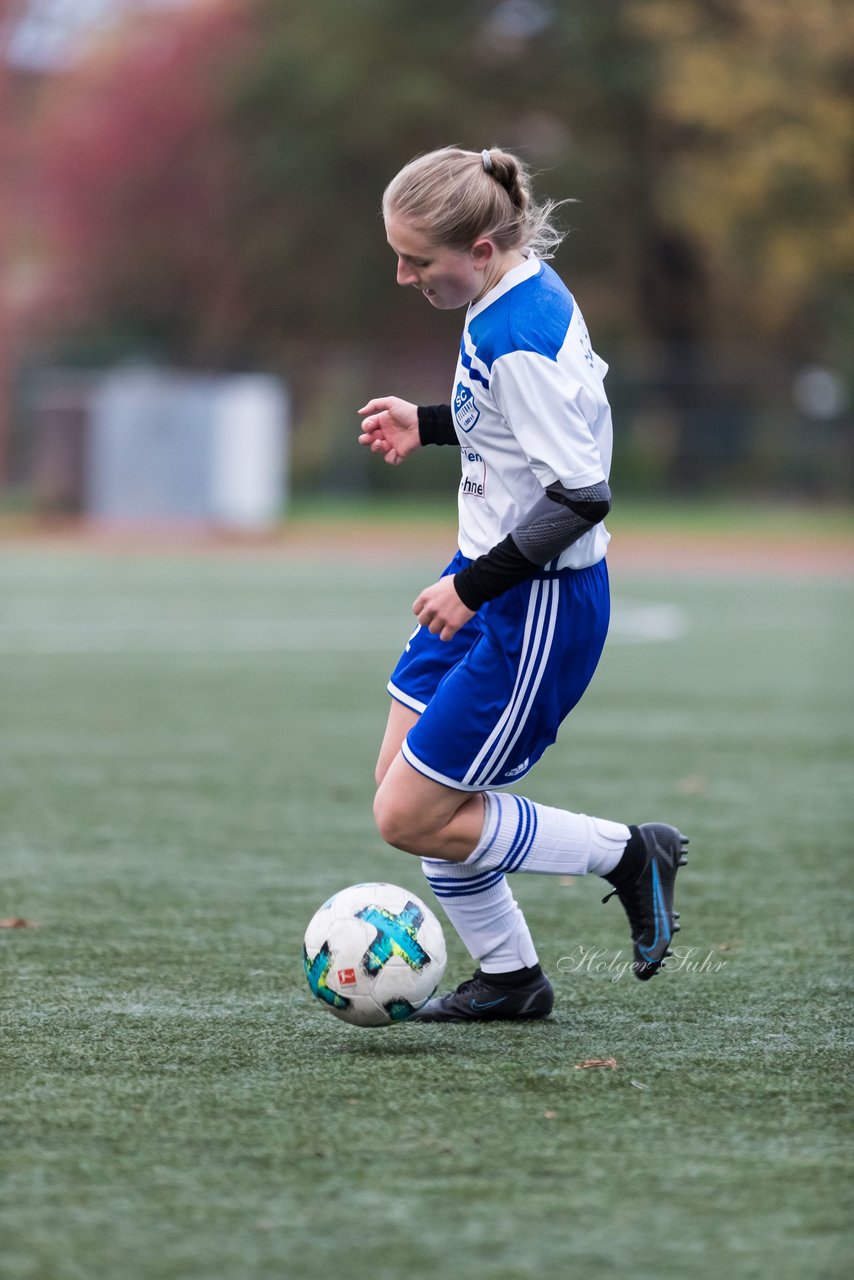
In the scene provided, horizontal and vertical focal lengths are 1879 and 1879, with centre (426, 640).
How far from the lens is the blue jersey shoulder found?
3.60 meters

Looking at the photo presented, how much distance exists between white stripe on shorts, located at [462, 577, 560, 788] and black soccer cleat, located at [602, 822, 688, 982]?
470mm

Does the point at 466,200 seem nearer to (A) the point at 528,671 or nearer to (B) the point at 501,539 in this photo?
(B) the point at 501,539

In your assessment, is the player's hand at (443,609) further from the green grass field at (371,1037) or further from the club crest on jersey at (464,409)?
the green grass field at (371,1037)

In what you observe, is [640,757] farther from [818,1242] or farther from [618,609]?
[618,609]

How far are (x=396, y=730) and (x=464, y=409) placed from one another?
71cm

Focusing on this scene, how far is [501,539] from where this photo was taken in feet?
12.3

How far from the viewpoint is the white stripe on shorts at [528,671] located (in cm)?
376

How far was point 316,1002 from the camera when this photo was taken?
417 centimetres

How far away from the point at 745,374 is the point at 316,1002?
2861 centimetres

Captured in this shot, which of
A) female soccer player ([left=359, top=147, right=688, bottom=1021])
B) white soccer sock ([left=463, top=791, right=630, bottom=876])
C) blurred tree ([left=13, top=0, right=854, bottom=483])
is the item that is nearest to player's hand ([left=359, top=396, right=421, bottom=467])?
female soccer player ([left=359, top=147, right=688, bottom=1021])

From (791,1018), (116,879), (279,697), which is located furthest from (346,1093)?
(279,697)

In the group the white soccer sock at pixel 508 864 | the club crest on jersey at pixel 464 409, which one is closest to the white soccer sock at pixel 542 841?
the white soccer sock at pixel 508 864

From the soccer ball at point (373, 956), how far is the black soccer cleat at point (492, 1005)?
0.50 feet

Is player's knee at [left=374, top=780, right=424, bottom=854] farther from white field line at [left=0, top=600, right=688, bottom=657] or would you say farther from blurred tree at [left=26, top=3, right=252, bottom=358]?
blurred tree at [left=26, top=3, right=252, bottom=358]
